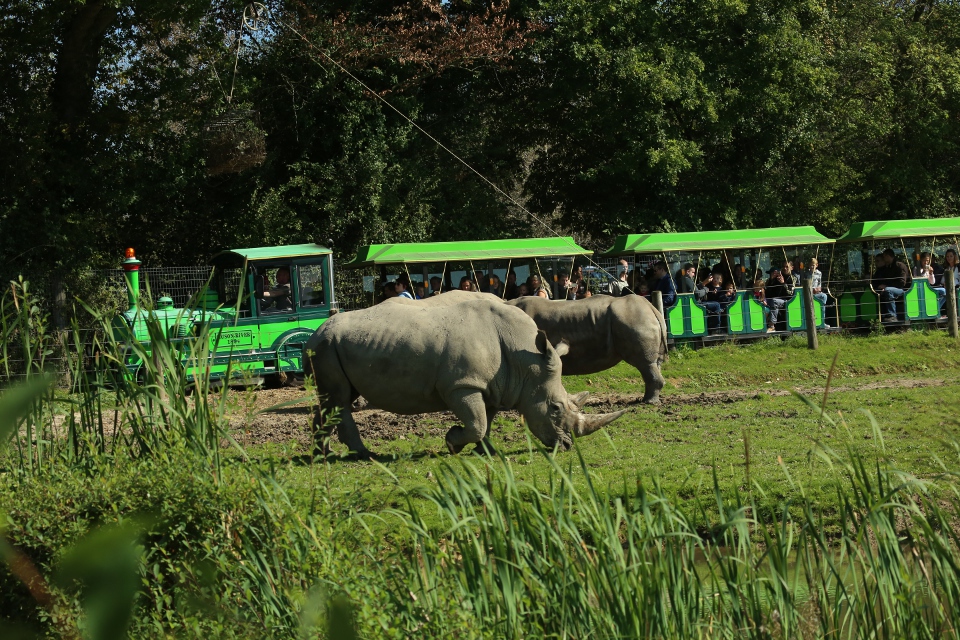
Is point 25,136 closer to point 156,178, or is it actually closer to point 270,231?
point 156,178

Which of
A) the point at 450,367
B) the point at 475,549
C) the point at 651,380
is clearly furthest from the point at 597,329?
the point at 475,549

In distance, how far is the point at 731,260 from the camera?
22.7 m

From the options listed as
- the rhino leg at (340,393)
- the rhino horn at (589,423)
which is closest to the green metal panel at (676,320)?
the rhino horn at (589,423)

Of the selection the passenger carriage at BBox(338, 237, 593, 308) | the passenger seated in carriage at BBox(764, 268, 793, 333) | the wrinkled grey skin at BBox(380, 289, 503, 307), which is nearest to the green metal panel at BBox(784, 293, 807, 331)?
the passenger seated in carriage at BBox(764, 268, 793, 333)

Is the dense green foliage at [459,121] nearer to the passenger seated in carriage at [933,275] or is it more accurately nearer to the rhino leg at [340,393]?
the passenger seated in carriage at [933,275]

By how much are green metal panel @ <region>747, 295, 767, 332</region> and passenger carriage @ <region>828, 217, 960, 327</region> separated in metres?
1.81

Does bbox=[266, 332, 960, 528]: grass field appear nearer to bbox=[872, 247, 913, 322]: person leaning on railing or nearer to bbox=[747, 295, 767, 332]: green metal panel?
bbox=[747, 295, 767, 332]: green metal panel

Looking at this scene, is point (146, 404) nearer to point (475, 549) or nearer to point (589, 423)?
point (475, 549)

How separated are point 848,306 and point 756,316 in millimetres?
2324

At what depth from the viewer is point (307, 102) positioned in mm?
24125

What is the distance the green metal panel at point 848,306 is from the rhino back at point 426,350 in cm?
1276

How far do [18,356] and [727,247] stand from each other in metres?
13.1

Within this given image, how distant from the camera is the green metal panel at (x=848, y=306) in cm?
2173

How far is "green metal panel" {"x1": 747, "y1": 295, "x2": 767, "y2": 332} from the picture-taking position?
67.9ft
